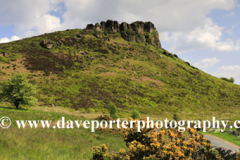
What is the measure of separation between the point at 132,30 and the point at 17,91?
384 ft

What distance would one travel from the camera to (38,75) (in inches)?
1983

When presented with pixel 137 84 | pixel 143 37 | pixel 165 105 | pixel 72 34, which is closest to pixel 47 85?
pixel 137 84

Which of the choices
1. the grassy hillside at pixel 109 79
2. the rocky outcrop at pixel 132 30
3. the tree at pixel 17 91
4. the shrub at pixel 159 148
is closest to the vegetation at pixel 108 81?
the grassy hillside at pixel 109 79

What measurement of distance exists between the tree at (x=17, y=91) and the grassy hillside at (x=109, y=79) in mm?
11550

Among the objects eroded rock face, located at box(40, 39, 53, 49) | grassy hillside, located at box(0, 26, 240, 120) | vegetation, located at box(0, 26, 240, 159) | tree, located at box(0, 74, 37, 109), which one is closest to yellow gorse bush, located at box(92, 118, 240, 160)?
vegetation, located at box(0, 26, 240, 159)

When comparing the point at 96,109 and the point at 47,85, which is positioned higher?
the point at 47,85

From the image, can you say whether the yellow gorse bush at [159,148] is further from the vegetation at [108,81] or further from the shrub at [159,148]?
the vegetation at [108,81]

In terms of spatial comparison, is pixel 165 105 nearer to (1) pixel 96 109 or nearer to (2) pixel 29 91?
(1) pixel 96 109

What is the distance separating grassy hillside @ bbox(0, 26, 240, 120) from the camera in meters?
45.6

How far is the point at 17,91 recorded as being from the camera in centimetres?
2330

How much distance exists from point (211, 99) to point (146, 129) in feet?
261

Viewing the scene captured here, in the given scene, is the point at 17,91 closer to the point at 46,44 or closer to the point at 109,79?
the point at 109,79

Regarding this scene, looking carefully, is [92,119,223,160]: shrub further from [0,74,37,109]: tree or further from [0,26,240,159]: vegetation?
[0,74,37,109]: tree

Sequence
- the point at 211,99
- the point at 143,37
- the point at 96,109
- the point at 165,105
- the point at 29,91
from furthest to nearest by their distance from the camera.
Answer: the point at 143,37 < the point at 211,99 < the point at 165,105 < the point at 96,109 < the point at 29,91
